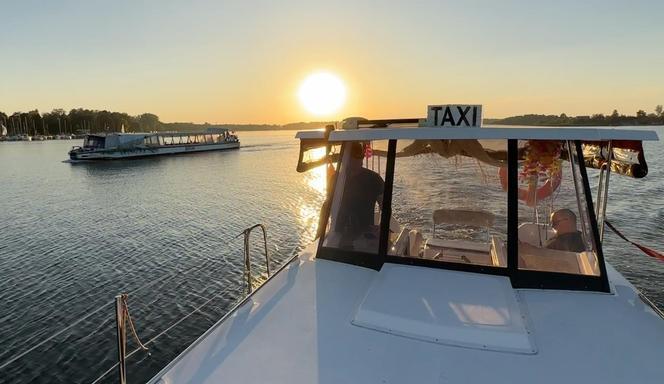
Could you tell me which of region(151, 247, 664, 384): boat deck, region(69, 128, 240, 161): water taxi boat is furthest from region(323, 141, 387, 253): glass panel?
region(69, 128, 240, 161): water taxi boat

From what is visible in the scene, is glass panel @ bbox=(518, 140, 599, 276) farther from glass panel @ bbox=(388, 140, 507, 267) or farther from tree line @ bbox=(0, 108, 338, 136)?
tree line @ bbox=(0, 108, 338, 136)

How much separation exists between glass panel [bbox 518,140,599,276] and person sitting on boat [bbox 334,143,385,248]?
1687 millimetres

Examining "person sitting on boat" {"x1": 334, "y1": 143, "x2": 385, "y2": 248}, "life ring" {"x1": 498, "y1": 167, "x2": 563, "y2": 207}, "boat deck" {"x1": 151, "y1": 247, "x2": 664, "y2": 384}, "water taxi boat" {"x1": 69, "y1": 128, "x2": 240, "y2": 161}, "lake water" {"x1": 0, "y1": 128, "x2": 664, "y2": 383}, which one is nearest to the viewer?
"boat deck" {"x1": 151, "y1": 247, "x2": 664, "y2": 384}

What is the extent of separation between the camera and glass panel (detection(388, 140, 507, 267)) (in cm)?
483

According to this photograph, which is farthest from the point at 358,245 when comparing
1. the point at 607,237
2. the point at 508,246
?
the point at 607,237

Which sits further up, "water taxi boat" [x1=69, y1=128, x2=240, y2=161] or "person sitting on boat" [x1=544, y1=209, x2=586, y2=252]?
"person sitting on boat" [x1=544, y1=209, x2=586, y2=252]

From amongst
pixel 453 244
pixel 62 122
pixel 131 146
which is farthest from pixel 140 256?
pixel 62 122

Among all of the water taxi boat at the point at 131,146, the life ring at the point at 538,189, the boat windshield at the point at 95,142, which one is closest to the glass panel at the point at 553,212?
the life ring at the point at 538,189

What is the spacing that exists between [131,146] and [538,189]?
230ft

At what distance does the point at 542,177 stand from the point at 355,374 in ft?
10.2

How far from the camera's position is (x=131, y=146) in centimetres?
6562

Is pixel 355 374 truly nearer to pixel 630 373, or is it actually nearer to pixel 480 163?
pixel 630 373

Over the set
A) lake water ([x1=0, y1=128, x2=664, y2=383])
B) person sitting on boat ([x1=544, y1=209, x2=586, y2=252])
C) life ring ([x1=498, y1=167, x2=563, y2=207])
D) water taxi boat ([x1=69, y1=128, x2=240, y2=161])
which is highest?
life ring ([x1=498, y1=167, x2=563, y2=207])

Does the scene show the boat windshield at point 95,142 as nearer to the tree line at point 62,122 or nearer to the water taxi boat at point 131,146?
the water taxi boat at point 131,146
